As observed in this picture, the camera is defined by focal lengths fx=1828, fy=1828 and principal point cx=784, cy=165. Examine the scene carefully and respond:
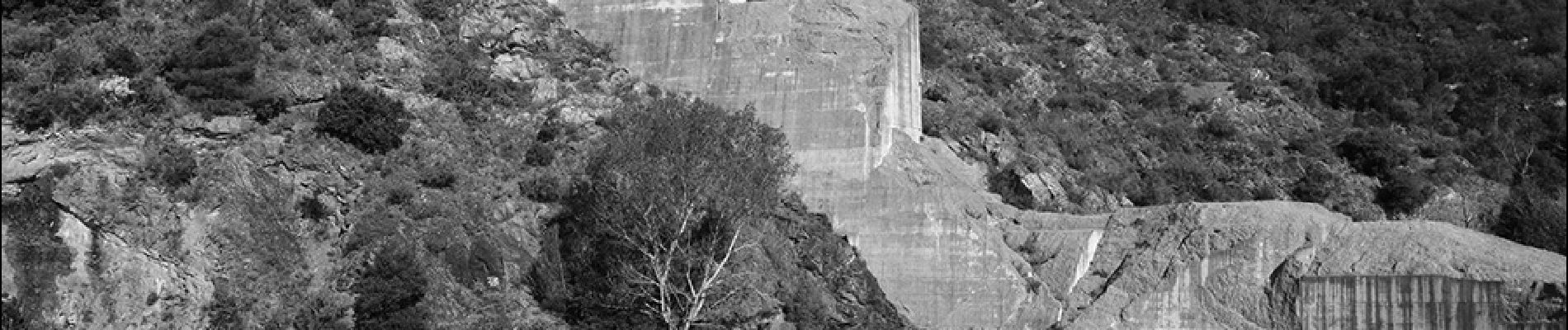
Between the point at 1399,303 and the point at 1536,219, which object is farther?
the point at 1536,219

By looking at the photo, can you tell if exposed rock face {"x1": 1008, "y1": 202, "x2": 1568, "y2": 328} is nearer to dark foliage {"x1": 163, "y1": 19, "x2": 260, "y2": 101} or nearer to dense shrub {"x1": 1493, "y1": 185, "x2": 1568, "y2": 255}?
dense shrub {"x1": 1493, "y1": 185, "x2": 1568, "y2": 255}

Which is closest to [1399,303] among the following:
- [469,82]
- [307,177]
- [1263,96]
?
[469,82]

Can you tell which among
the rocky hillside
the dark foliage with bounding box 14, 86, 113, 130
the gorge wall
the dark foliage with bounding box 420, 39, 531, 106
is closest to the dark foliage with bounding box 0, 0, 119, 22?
the rocky hillside

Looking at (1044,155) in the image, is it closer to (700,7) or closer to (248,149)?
A: (700,7)

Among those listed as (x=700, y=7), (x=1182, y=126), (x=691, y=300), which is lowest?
(x=1182, y=126)

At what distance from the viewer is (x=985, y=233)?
42875mm

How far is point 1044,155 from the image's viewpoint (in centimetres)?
5947

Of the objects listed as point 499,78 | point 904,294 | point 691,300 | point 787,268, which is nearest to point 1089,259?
point 904,294

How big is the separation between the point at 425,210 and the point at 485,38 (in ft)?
31.0

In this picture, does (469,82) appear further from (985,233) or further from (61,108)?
(985,233)

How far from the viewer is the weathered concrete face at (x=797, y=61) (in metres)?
43.9

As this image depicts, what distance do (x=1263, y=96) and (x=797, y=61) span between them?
31186mm

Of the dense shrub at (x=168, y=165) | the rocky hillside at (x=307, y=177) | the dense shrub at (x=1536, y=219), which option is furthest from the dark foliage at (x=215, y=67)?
the dense shrub at (x=1536, y=219)

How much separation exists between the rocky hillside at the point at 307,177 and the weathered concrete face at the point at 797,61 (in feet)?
4.17
